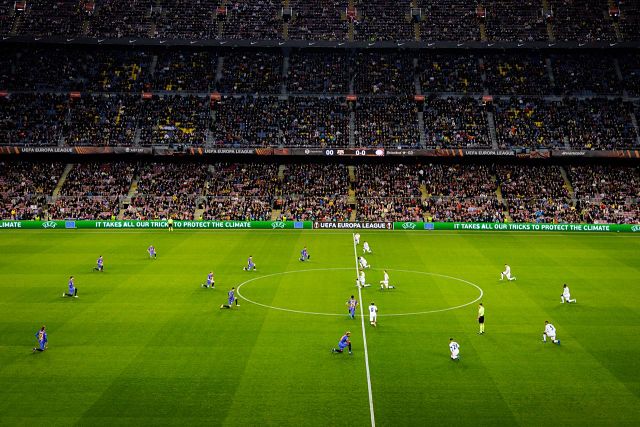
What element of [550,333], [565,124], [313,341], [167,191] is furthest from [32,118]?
[550,333]

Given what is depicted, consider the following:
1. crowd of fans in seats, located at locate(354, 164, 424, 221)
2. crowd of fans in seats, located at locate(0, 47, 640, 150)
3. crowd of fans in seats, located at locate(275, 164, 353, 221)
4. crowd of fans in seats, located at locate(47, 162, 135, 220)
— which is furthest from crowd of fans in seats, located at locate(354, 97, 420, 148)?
crowd of fans in seats, located at locate(47, 162, 135, 220)

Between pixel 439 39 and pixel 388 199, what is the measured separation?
27915mm

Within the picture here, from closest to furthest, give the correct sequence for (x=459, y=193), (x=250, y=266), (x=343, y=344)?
1. (x=343, y=344)
2. (x=250, y=266)
3. (x=459, y=193)

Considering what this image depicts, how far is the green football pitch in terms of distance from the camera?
22.2 metres

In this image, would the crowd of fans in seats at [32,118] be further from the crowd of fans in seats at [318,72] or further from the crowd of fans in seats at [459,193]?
the crowd of fans in seats at [459,193]

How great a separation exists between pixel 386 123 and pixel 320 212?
1808cm

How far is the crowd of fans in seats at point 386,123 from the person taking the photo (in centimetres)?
8125

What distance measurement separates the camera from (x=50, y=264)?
48.5 metres

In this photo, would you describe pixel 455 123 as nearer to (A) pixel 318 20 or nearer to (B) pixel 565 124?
(B) pixel 565 124

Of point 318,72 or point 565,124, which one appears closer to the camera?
point 565,124

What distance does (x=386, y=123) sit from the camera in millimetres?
83750

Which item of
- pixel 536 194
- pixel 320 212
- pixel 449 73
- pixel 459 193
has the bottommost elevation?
pixel 320 212

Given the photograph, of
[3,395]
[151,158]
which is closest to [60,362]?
[3,395]

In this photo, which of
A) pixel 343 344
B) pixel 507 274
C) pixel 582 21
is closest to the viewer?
pixel 343 344
